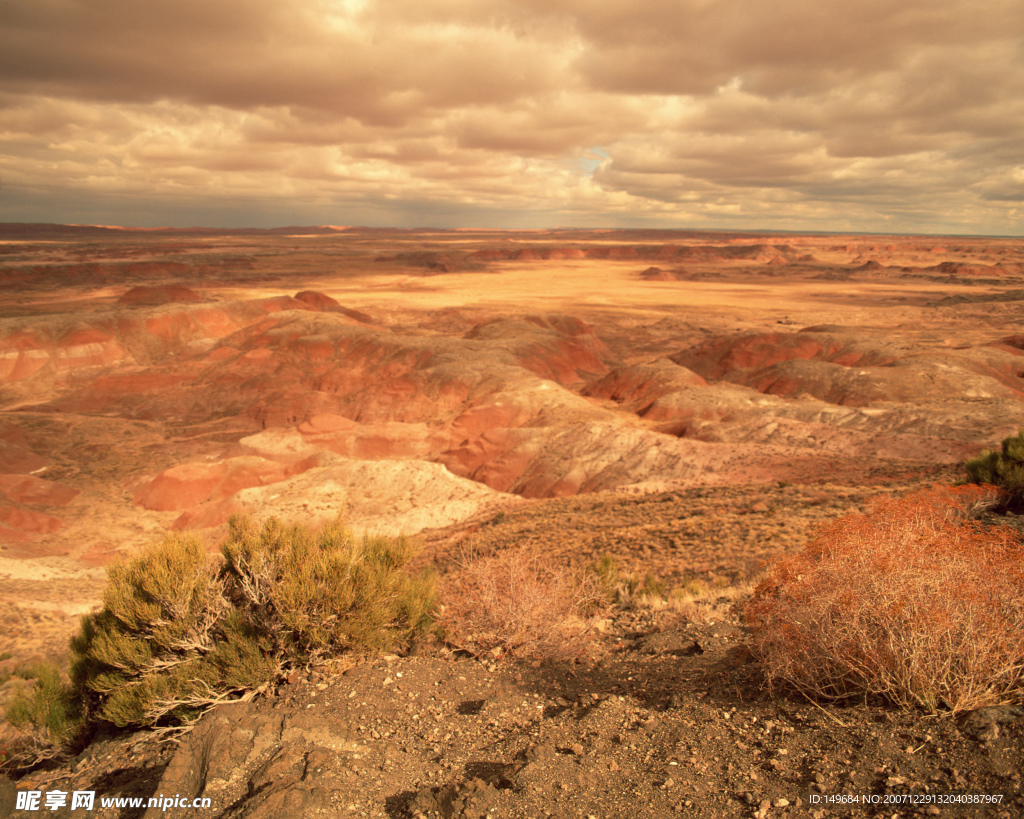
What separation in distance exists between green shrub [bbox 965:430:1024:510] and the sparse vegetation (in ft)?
37.7

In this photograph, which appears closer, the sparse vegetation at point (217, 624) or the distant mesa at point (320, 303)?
the sparse vegetation at point (217, 624)

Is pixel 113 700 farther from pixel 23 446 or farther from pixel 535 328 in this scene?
pixel 535 328

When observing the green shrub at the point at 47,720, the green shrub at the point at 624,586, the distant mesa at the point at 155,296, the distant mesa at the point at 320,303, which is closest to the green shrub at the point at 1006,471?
the green shrub at the point at 624,586

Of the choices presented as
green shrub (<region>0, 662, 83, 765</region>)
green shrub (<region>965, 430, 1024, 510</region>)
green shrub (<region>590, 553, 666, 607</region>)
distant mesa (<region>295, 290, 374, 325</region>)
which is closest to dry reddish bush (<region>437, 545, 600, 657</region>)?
green shrub (<region>590, 553, 666, 607</region>)

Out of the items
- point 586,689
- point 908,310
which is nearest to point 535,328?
point 586,689

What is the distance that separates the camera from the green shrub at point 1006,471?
11.2m

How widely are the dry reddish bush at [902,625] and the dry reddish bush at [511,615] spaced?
250 centimetres

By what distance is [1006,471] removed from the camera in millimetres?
11664

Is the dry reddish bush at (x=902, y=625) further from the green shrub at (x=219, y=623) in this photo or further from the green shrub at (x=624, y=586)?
the green shrub at (x=219, y=623)

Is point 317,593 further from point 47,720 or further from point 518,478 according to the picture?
point 518,478

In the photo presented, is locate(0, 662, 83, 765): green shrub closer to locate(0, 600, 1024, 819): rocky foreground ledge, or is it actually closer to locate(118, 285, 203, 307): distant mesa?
locate(0, 600, 1024, 819): rocky foreground ledge

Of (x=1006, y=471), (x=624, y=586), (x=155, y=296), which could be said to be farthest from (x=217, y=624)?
(x=155, y=296)

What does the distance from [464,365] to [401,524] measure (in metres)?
22.2

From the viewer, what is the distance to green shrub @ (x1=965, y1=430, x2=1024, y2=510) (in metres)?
11.2
